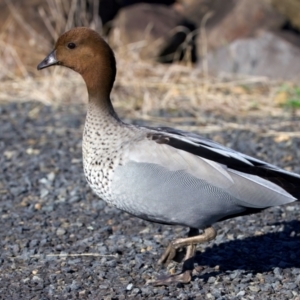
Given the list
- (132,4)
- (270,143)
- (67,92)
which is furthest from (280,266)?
(132,4)

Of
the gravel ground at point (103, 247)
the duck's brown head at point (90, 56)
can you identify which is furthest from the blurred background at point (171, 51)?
the duck's brown head at point (90, 56)

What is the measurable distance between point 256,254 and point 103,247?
38.2 inches

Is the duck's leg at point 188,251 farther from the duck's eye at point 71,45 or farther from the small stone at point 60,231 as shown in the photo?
the duck's eye at point 71,45

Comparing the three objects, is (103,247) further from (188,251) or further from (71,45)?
(71,45)

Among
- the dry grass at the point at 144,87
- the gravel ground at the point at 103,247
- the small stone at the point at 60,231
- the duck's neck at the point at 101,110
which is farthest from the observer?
the dry grass at the point at 144,87

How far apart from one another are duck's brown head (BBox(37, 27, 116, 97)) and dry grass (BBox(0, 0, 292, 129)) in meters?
3.49

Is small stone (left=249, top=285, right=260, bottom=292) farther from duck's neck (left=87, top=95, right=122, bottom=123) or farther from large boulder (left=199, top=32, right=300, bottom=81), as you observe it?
large boulder (left=199, top=32, right=300, bottom=81)

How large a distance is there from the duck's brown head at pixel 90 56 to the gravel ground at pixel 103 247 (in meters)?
1.03

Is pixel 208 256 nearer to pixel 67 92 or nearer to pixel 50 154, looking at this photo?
pixel 50 154

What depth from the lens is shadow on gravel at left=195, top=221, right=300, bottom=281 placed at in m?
4.50

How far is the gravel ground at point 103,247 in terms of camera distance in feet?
13.7

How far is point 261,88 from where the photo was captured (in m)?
9.41

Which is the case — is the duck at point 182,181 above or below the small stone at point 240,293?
above

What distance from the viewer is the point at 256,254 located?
15.4ft
